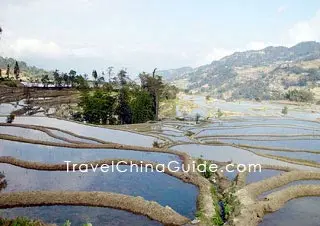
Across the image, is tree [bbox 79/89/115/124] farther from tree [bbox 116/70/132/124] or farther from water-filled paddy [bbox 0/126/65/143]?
water-filled paddy [bbox 0/126/65/143]

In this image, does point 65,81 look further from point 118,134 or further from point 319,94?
point 319,94

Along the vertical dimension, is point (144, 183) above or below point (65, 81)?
below

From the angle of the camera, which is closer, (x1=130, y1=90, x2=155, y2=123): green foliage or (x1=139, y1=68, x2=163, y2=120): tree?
(x1=130, y1=90, x2=155, y2=123): green foliage

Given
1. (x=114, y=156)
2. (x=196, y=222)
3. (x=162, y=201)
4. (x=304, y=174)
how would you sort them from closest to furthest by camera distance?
(x=196, y=222) → (x=162, y=201) → (x=304, y=174) → (x=114, y=156)

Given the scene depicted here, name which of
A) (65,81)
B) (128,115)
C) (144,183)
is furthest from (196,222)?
(65,81)

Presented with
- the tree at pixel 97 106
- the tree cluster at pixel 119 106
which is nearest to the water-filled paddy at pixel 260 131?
the tree cluster at pixel 119 106

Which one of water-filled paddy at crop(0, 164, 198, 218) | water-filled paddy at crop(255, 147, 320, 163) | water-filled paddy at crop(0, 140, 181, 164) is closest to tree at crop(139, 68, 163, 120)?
water-filled paddy at crop(255, 147, 320, 163)

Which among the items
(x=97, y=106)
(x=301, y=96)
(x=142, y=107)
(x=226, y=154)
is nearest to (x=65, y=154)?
(x=226, y=154)
